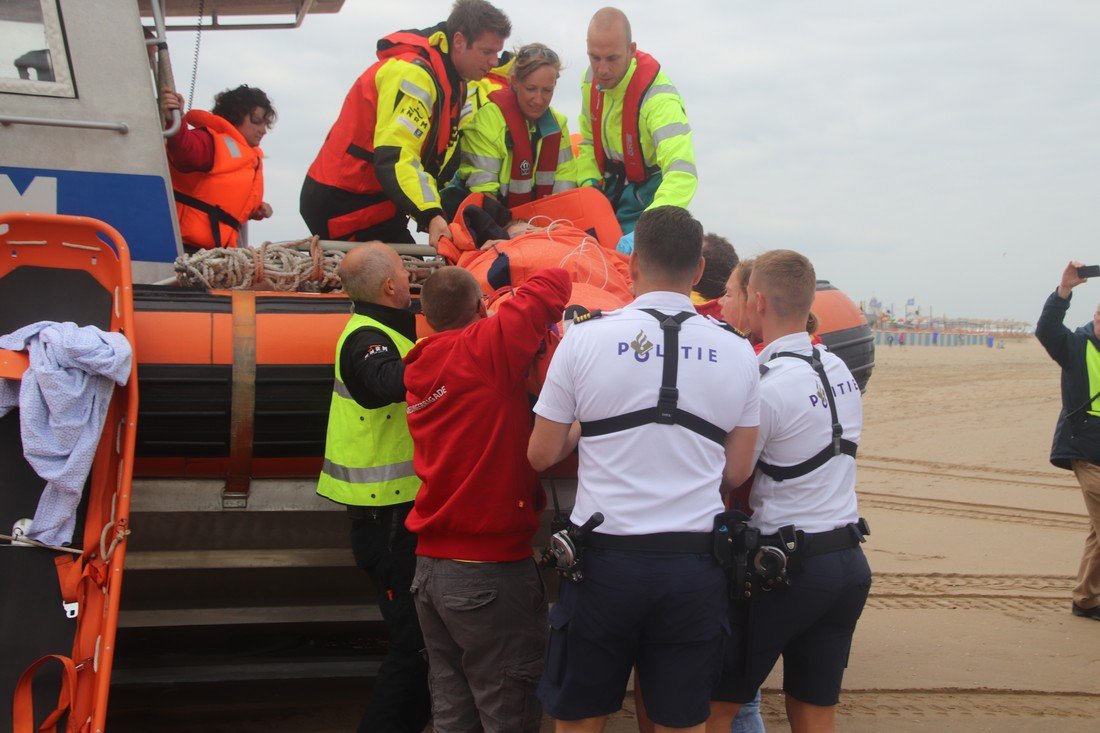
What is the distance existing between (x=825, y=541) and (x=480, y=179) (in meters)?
2.21

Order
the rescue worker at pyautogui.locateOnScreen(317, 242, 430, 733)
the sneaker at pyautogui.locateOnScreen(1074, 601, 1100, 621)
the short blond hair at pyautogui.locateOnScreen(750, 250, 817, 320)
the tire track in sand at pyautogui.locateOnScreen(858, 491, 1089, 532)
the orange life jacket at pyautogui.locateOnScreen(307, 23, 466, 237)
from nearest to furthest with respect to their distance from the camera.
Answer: the short blond hair at pyautogui.locateOnScreen(750, 250, 817, 320)
the rescue worker at pyautogui.locateOnScreen(317, 242, 430, 733)
the orange life jacket at pyautogui.locateOnScreen(307, 23, 466, 237)
the sneaker at pyautogui.locateOnScreen(1074, 601, 1100, 621)
the tire track in sand at pyautogui.locateOnScreen(858, 491, 1089, 532)

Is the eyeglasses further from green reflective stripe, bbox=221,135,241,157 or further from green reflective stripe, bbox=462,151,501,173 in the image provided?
green reflective stripe, bbox=221,135,241,157

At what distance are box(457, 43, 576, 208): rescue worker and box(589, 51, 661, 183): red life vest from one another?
14 cm

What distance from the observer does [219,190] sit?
398 centimetres

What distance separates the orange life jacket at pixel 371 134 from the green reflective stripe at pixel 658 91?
0.68 meters

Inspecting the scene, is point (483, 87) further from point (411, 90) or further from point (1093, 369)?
point (1093, 369)

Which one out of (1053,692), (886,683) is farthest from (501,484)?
(1053,692)

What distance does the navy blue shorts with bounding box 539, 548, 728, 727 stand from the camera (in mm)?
2053

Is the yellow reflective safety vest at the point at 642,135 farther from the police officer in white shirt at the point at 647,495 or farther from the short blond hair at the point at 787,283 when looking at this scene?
the police officer in white shirt at the point at 647,495

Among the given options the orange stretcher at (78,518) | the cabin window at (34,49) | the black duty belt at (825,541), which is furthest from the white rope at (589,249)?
the cabin window at (34,49)

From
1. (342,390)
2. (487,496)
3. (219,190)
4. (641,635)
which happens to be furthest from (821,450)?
(219,190)

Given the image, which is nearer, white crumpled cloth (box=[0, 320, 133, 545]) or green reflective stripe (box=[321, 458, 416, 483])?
white crumpled cloth (box=[0, 320, 133, 545])

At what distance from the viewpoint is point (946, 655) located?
4.12 m

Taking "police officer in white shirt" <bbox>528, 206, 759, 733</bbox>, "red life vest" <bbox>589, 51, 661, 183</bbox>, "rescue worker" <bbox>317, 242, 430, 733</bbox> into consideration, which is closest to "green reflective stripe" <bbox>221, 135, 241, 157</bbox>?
"red life vest" <bbox>589, 51, 661, 183</bbox>
